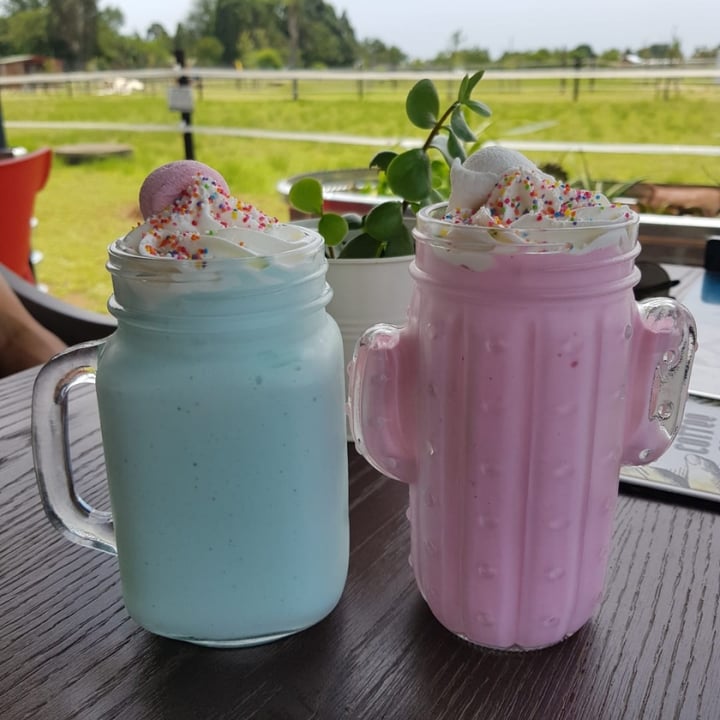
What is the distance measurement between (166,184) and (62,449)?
0.54ft

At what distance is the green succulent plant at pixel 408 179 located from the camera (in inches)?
20.1

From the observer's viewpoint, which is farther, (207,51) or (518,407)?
(207,51)

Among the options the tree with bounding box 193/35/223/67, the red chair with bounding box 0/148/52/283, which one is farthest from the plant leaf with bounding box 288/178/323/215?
the tree with bounding box 193/35/223/67

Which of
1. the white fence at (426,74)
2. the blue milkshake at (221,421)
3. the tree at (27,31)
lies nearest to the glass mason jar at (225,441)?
the blue milkshake at (221,421)

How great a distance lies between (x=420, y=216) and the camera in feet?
1.22

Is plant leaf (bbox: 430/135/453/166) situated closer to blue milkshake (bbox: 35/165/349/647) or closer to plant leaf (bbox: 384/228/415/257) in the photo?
plant leaf (bbox: 384/228/415/257)

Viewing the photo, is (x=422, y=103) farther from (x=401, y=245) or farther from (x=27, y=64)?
(x=27, y=64)

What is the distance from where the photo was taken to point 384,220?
1.84ft

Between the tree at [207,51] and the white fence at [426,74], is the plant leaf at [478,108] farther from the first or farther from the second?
the tree at [207,51]

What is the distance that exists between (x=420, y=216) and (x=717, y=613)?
0.88 feet

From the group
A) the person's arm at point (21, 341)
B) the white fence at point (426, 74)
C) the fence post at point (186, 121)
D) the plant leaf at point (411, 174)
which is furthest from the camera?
the fence post at point (186, 121)

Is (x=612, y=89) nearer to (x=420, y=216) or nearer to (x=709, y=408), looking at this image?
(x=709, y=408)

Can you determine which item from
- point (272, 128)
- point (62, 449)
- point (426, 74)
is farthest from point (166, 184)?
point (272, 128)

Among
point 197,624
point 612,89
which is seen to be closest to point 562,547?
point 197,624
